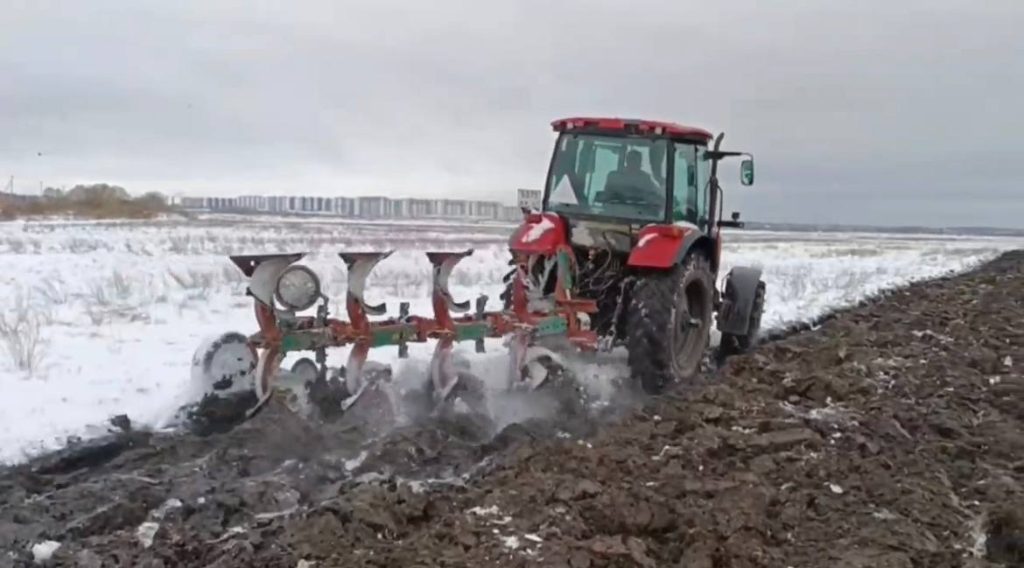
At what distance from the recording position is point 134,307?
11898mm

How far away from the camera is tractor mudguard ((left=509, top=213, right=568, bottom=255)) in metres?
7.66

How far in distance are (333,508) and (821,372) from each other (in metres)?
4.50

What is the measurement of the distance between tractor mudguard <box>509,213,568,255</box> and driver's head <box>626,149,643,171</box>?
759mm

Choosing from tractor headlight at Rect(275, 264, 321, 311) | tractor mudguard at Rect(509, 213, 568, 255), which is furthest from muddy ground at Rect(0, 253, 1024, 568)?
tractor mudguard at Rect(509, 213, 568, 255)

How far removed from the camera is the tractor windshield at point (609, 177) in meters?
8.13

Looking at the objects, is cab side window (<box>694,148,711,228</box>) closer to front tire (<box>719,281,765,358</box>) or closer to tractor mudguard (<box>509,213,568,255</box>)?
front tire (<box>719,281,765,358</box>)

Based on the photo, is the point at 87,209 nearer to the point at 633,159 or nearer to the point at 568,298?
the point at 633,159

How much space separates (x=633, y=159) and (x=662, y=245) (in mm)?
1084

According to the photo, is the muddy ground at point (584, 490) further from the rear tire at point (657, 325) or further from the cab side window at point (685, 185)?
the cab side window at point (685, 185)

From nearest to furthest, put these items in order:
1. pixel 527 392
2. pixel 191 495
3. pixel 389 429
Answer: pixel 191 495 < pixel 389 429 < pixel 527 392

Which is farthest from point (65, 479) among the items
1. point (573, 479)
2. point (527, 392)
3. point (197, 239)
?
point (197, 239)

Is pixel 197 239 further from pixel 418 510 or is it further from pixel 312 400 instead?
pixel 418 510

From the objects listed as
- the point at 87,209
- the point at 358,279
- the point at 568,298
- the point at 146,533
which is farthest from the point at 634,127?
the point at 87,209

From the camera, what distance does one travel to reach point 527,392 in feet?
22.8
